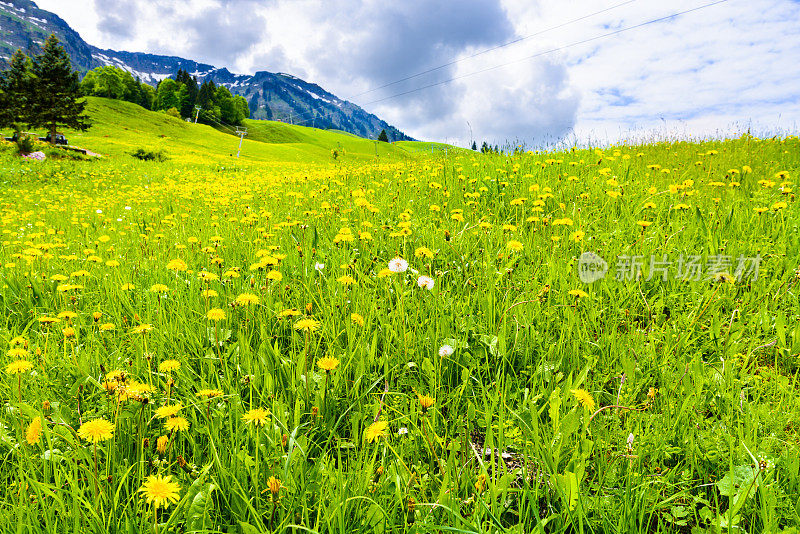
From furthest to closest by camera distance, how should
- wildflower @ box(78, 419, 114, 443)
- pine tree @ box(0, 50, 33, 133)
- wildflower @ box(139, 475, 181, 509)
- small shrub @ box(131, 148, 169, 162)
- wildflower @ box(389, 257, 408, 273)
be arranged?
1. pine tree @ box(0, 50, 33, 133)
2. small shrub @ box(131, 148, 169, 162)
3. wildflower @ box(389, 257, 408, 273)
4. wildflower @ box(78, 419, 114, 443)
5. wildflower @ box(139, 475, 181, 509)

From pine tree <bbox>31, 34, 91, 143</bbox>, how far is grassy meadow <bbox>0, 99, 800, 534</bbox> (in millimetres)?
45388

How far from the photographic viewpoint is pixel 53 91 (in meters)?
36.4

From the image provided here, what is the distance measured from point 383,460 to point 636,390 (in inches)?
44.8

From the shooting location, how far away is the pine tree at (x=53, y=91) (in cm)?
3584

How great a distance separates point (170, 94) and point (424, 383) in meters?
104

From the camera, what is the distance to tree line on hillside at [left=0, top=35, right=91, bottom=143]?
116 feet

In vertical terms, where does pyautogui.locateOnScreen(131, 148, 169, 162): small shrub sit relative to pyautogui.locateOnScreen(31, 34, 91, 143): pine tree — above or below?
below

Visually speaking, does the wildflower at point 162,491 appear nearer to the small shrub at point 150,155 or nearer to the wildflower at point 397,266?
the wildflower at point 397,266

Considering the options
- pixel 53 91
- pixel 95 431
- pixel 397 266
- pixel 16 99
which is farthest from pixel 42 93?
pixel 95 431

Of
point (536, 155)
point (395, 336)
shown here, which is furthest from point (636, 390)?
point (536, 155)

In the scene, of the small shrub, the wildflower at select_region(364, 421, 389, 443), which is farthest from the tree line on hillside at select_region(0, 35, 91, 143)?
the wildflower at select_region(364, 421, 389, 443)

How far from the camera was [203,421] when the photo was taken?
1.55 m

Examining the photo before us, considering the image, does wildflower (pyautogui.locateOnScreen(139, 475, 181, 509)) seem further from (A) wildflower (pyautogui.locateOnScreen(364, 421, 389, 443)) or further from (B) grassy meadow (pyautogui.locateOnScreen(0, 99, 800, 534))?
(A) wildflower (pyautogui.locateOnScreen(364, 421, 389, 443))

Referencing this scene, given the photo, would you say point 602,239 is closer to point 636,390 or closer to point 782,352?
point 782,352
